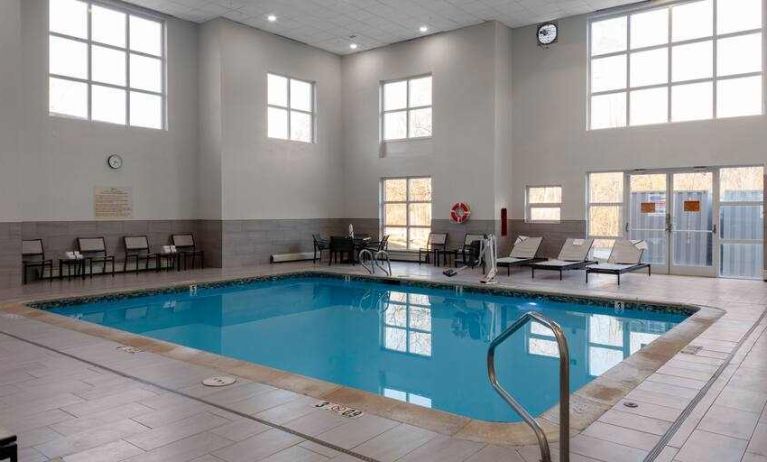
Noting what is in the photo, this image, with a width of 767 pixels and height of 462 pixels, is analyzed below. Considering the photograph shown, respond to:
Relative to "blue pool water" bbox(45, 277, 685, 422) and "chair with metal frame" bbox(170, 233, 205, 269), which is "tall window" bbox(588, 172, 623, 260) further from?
"chair with metal frame" bbox(170, 233, 205, 269)

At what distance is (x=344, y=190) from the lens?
13836 mm

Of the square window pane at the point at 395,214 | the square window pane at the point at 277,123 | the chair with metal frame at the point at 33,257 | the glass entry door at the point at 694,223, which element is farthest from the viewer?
the square window pane at the point at 395,214

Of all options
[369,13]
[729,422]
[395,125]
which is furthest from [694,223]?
[729,422]

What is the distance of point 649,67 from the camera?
10.2m

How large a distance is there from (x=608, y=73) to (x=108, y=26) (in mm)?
9143

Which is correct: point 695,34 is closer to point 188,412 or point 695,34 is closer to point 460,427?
point 460,427

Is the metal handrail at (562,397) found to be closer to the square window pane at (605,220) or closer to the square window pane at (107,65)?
the square window pane at (605,220)

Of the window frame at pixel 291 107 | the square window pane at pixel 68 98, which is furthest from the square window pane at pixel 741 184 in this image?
the square window pane at pixel 68 98

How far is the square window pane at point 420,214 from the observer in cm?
1258

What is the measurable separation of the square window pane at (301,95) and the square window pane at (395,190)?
250cm

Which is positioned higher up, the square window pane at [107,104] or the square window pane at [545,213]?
the square window pane at [107,104]

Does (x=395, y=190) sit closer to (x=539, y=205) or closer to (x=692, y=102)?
(x=539, y=205)

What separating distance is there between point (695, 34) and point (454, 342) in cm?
744

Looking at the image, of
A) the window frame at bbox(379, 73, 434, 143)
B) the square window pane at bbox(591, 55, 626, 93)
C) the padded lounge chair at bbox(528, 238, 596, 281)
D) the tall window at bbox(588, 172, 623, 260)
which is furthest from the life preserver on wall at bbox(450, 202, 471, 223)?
the square window pane at bbox(591, 55, 626, 93)
